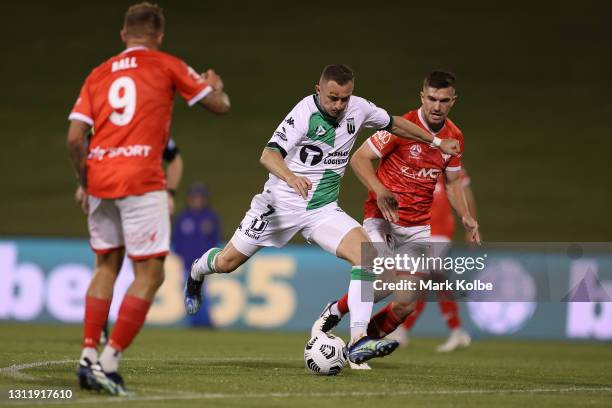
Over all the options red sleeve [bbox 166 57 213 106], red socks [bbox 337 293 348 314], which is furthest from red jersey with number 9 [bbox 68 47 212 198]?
red socks [bbox 337 293 348 314]

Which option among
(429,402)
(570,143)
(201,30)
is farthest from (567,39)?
(429,402)

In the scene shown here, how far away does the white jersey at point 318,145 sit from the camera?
29.0 ft

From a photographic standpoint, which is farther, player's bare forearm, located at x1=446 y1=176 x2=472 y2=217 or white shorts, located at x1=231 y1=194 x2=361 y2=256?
player's bare forearm, located at x1=446 y1=176 x2=472 y2=217

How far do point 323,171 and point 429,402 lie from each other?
2.76 meters

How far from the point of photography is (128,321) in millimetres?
6848

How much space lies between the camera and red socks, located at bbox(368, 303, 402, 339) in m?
9.66

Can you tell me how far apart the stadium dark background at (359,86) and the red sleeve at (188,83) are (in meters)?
16.1

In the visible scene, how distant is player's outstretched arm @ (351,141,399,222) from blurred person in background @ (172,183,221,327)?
784 cm

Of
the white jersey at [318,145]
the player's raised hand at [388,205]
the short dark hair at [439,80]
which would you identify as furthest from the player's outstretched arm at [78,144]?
the short dark hair at [439,80]

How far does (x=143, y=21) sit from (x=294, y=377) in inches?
117

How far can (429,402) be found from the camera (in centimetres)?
686

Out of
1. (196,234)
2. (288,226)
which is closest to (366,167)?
(288,226)

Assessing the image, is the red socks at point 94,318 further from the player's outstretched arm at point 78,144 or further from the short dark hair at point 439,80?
the short dark hair at point 439,80

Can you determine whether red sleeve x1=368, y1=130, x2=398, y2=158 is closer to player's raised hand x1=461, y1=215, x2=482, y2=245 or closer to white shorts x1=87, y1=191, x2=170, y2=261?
player's raised hand x1=461, y1=215, x2=482, y2=245
